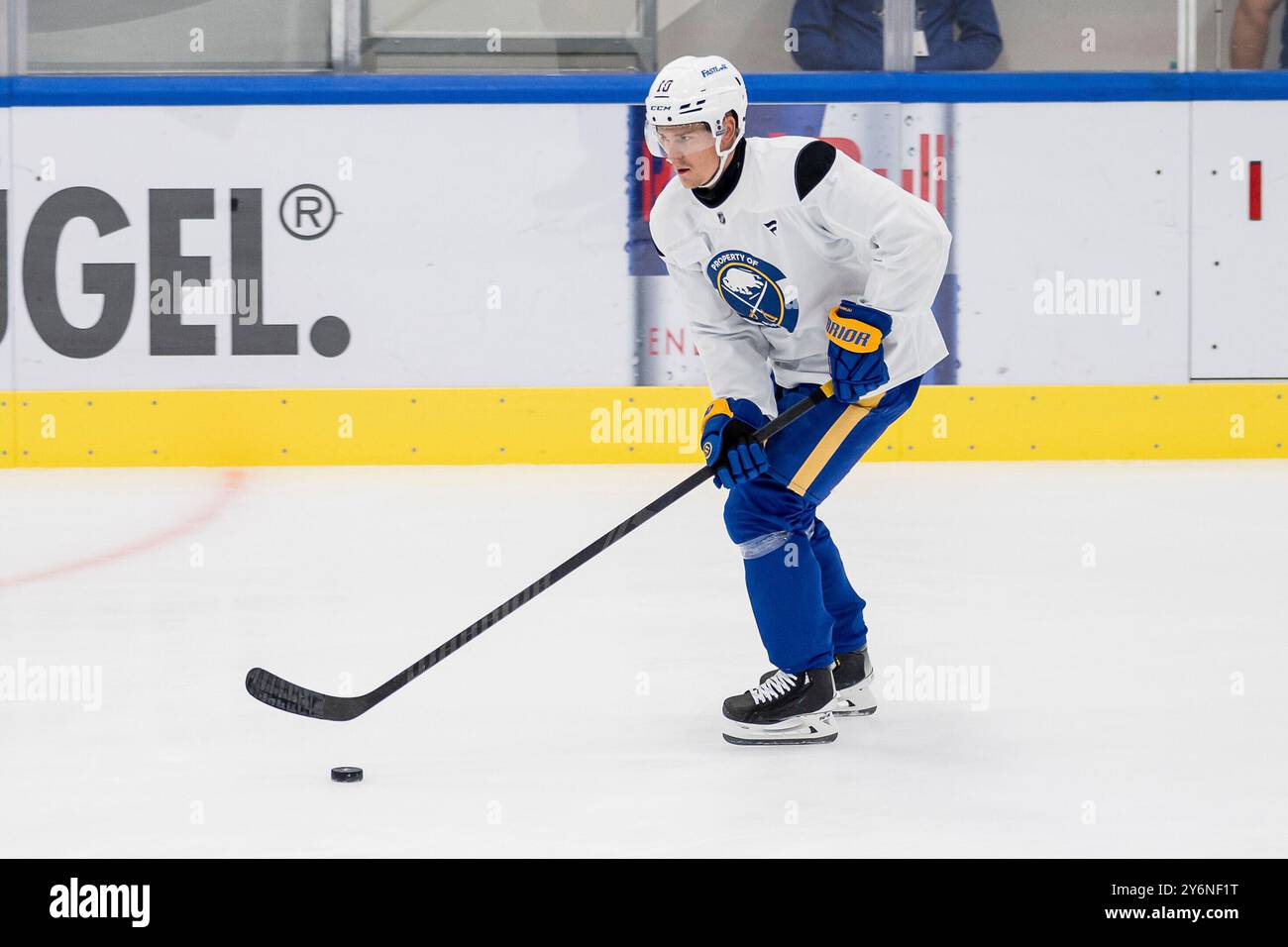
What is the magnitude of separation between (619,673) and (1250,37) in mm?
4690

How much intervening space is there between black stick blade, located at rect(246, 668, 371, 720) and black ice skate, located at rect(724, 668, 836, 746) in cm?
65

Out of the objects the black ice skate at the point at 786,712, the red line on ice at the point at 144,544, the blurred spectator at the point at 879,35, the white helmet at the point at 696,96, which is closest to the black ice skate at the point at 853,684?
the black ice skate at the point at 786,712

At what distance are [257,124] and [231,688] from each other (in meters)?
3.99

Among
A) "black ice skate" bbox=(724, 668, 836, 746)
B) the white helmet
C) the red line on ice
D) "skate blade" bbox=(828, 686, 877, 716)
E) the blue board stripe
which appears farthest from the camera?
the blue board stripe

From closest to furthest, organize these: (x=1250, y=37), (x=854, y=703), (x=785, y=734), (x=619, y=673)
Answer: (x=785, y=734), (x=854, y=703), (x=619, y=673), (x=1250, y=37)

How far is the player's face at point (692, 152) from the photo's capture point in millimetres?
2879

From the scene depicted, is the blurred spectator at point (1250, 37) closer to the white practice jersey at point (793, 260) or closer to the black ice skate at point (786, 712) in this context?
the white practice jersey at point (793, 260)

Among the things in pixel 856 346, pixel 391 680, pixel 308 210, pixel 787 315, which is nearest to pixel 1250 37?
pixel 308 210

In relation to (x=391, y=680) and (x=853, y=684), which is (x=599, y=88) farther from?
(x=391, y=680)

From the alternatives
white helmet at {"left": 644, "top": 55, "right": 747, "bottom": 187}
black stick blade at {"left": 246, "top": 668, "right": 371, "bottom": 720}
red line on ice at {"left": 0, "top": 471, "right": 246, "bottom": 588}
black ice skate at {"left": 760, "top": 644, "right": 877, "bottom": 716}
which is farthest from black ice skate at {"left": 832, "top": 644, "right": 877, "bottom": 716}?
red line on ice at {"left": 0, "top": 471, "right": 246, "bottom": 588}

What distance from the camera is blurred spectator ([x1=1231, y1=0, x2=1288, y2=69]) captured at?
271 inches

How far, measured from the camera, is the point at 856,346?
286 centimetres

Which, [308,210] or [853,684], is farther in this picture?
[308,210]

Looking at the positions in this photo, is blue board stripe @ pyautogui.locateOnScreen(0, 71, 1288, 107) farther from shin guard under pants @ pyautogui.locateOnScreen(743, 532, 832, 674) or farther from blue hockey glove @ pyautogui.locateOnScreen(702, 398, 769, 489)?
shin guard under pants @ pyautogui.locateOnScreen(743, 532, 832, 674)
